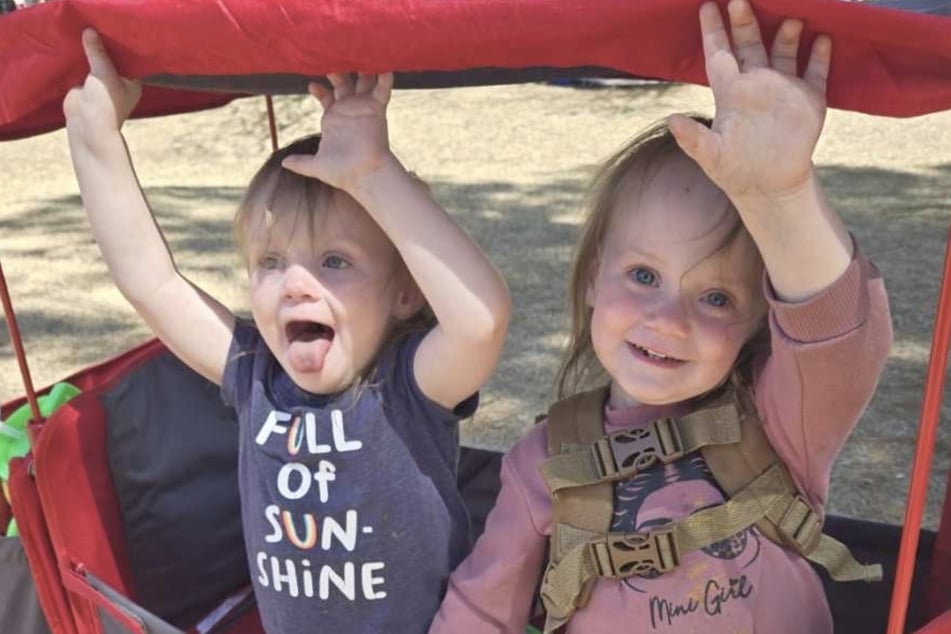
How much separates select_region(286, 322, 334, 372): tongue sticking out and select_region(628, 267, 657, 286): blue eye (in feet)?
1.30

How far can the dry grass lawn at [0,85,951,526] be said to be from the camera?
10.5 feet

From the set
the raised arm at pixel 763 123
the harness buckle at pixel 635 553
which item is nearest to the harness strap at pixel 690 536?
the harness buckle at pixel 635 553

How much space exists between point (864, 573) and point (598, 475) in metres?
0.32

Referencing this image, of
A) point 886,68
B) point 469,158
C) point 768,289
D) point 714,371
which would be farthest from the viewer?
point 469,158

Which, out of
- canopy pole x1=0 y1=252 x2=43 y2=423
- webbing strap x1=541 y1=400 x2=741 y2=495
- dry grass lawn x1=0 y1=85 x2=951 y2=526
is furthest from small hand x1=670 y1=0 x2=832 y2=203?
dry grass lawn x1=0 y1=85 x2=951 y2=526

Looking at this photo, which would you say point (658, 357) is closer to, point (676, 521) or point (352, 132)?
point (676, 521)

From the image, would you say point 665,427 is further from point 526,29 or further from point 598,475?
point 526,29

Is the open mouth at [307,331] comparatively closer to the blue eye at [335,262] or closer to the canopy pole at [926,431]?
the blue eye at [335,262]

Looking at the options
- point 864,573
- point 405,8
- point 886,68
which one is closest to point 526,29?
point 405,8

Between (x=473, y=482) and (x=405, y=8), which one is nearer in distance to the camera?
(x=405, y=8)

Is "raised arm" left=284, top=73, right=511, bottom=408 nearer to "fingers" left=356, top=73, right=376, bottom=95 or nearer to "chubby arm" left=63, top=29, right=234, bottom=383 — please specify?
"fingers" left=356, top=73, right=376, bottom=95

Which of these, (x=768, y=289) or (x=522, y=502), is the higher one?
(x=768, y=289)

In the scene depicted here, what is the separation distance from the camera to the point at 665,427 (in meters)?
1.22

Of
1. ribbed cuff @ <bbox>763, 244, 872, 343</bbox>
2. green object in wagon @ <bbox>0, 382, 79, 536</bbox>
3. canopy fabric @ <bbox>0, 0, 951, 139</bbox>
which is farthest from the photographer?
green object in wagon @ <bbox>0, 382, 79, 536</bbox>
